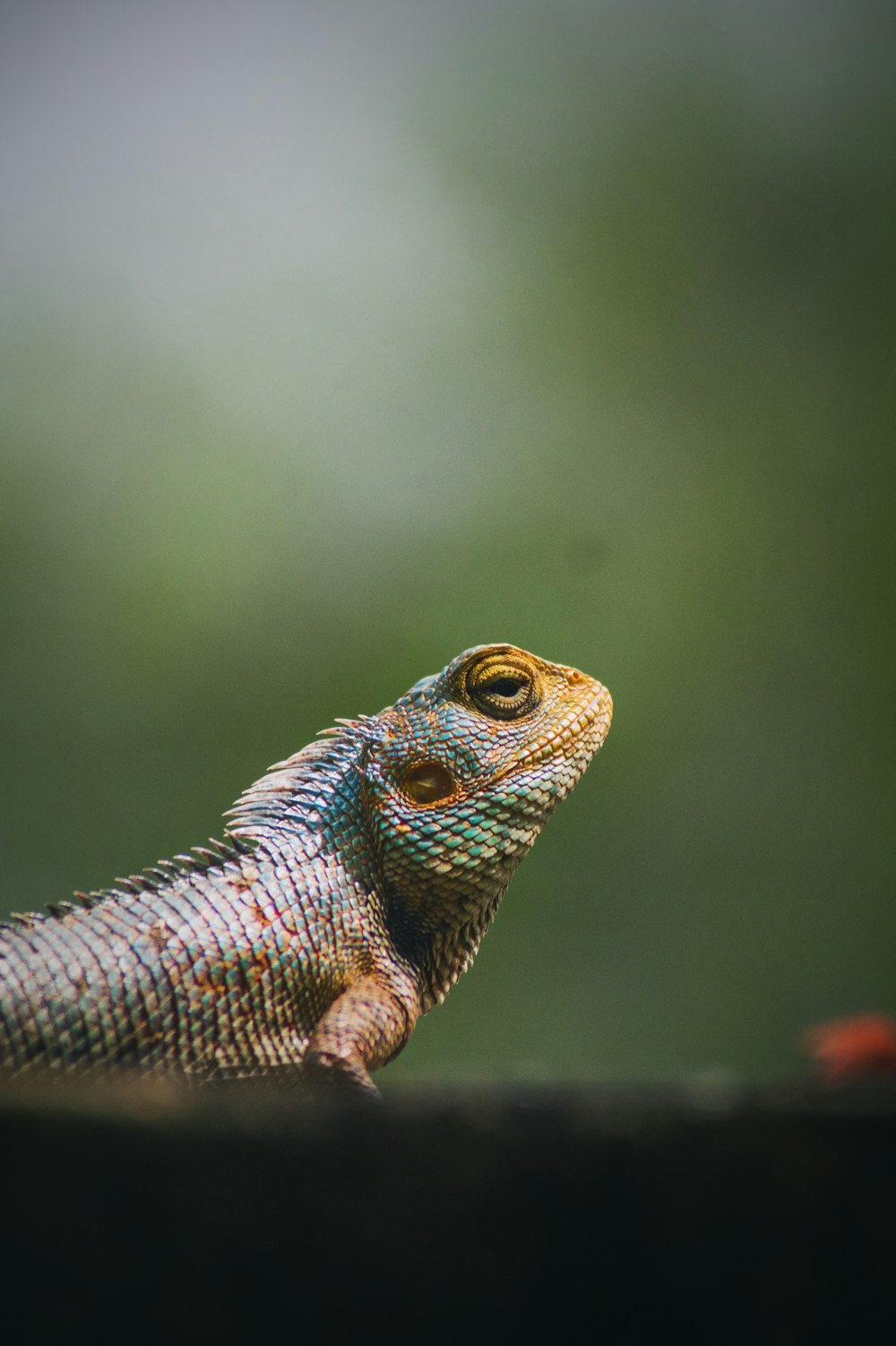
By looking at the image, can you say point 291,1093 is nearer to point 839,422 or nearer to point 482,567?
point 482,567

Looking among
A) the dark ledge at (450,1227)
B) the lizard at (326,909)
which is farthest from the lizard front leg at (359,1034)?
the dark ledge at (450,1227)

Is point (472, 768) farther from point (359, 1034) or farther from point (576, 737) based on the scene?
point (359, 1034)

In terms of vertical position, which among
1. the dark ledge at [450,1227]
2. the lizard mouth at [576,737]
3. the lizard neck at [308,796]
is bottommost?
the dark ledge at [450,1227]

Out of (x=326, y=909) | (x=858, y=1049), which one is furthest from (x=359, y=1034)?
(x=858, y=1049)

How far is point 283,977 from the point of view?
2551mm

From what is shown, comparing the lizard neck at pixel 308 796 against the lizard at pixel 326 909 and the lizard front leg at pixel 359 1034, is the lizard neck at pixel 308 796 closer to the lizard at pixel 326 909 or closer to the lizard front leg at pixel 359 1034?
the lizard at pixel 326 909

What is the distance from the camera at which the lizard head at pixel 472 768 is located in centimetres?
286

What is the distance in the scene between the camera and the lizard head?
2.86 m

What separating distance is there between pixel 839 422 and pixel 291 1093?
20.1ft

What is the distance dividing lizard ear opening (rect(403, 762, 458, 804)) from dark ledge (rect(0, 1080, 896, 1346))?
1942mm

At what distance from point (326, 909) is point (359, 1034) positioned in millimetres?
346

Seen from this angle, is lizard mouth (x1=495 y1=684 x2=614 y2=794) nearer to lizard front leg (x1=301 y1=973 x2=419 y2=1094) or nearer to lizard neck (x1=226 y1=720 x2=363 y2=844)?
lizard neck (x1=226 y1=720 x2=363 y2=844)

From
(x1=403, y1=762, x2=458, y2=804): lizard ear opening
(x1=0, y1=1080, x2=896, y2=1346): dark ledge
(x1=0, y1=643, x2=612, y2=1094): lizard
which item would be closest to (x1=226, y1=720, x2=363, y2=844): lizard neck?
(x1=0, y1=643, x2=612, y2=1094): lizard

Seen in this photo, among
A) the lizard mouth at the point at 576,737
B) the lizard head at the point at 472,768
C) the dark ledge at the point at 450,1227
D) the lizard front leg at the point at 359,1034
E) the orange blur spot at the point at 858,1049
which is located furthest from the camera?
the lizard mouth at the point at 576,737
